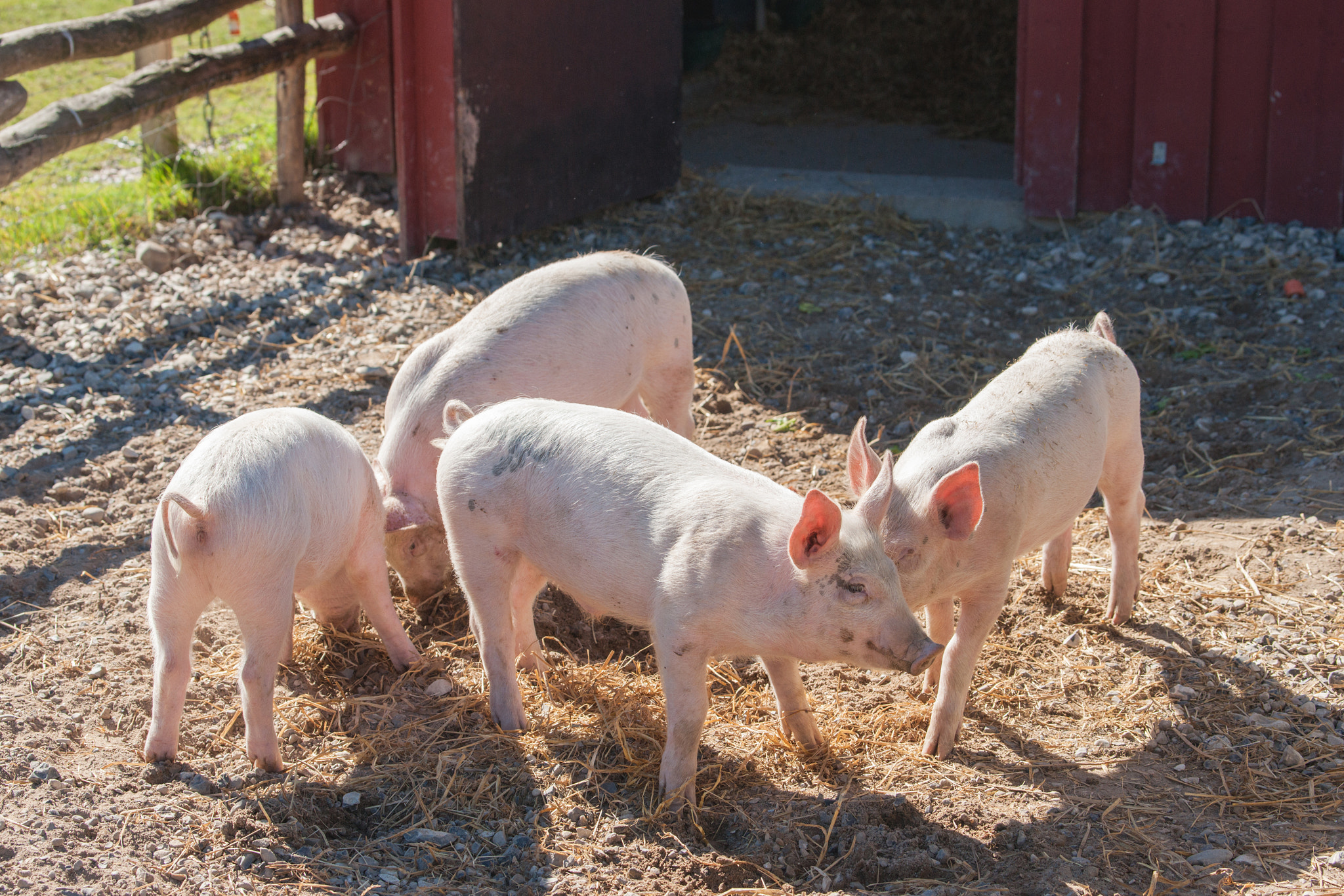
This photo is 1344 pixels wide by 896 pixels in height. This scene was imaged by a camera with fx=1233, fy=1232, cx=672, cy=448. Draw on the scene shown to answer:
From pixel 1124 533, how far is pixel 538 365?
86.0 inches

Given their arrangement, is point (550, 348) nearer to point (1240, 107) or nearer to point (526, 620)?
point (526, 620)

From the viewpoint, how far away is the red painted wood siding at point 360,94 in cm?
840

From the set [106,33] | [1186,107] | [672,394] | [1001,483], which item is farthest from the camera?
[1186,107]

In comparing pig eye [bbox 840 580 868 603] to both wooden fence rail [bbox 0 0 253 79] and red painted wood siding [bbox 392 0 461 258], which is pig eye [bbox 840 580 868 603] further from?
wooden fence rail [bbox 0 0 253 79]

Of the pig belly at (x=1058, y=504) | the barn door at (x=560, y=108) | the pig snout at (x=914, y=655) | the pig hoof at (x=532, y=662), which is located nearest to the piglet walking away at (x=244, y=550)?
the pig hoof at (x=532, y=662)

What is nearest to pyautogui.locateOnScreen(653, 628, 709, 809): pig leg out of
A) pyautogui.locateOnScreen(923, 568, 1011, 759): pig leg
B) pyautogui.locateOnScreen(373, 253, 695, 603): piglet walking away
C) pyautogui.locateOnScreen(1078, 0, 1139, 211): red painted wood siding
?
pyautogui.locateOnScreen(923, 568, 1011, 759): pig leg

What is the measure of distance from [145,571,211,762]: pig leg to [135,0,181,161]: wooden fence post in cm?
603

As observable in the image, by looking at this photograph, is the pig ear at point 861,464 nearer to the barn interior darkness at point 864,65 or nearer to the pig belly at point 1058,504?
the pig belly at point 1058,504

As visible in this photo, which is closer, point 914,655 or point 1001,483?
point 914,655

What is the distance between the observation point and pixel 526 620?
4.07m

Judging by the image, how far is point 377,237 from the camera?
8.15 m

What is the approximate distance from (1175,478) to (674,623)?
2994mm

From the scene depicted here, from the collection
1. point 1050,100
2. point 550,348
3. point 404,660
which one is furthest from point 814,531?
point 1050,100

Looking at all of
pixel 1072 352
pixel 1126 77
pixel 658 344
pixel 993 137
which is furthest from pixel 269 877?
pixel 993 137
